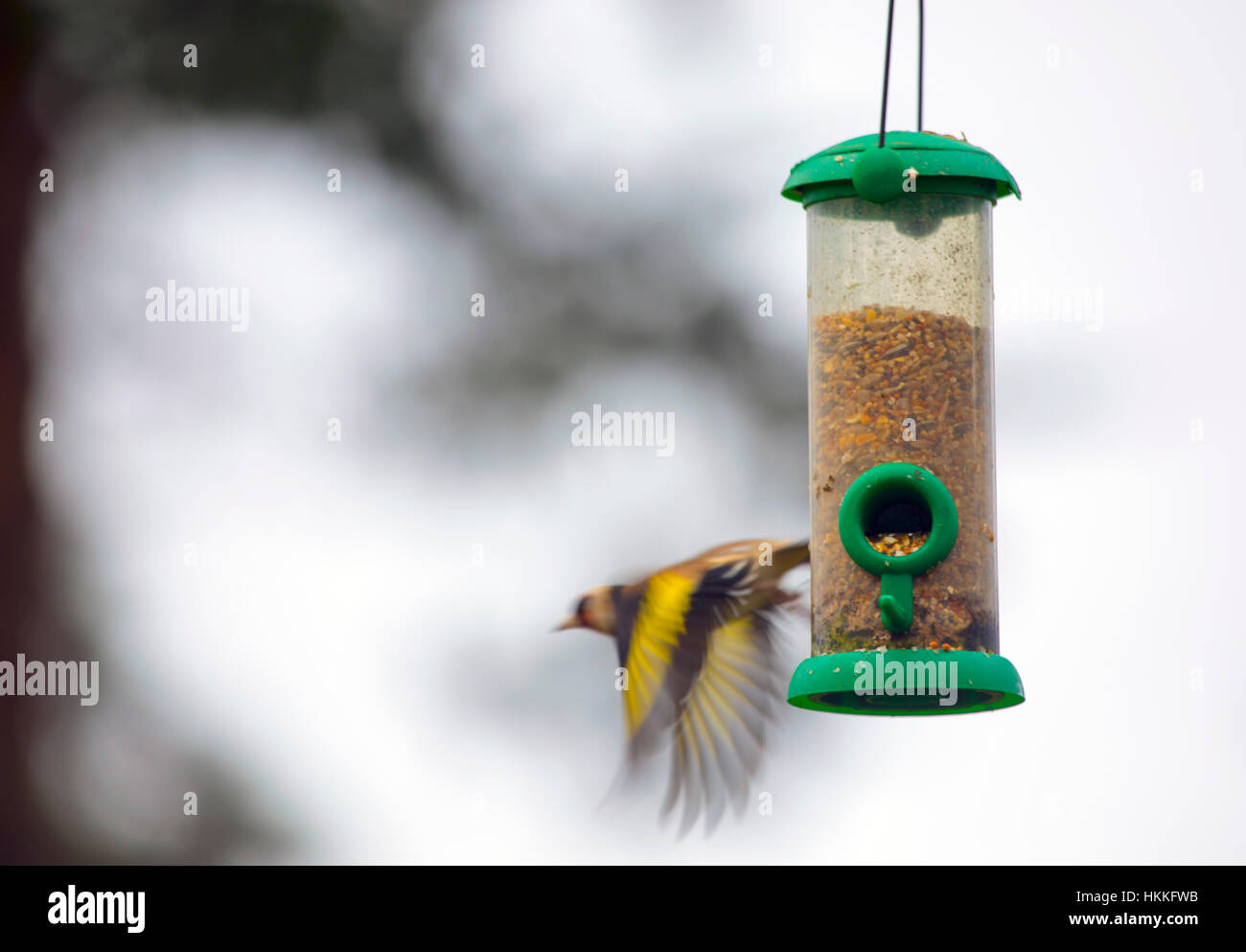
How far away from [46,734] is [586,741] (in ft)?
5.13

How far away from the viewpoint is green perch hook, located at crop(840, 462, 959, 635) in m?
5.27

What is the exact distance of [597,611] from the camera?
8.24 metres

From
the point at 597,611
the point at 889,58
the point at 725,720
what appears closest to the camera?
the point at 889,58

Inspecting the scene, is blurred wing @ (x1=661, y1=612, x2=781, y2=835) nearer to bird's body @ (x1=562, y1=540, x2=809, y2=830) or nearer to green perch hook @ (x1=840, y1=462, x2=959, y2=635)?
bird's body @ (x1=562, y1=540, x2=809, y2=830)

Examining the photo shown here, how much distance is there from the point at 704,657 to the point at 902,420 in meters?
2.60

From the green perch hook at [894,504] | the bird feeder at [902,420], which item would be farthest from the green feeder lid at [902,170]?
the green perch hook at [894,504]

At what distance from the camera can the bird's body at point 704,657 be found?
7.61 meters

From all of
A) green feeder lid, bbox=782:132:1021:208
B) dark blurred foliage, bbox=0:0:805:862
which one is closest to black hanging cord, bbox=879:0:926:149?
green feeder lid, bbox=782:132:1021:208

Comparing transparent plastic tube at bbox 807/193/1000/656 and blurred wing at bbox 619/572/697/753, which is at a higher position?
transparent plastic tube at bbox 807/193/1000/656

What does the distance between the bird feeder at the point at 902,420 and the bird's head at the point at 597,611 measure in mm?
2659

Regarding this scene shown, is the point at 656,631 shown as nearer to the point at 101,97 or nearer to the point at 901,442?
the point at 101,97

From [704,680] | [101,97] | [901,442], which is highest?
[101,97]

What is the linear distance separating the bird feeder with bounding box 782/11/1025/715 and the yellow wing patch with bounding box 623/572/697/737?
7.62ft

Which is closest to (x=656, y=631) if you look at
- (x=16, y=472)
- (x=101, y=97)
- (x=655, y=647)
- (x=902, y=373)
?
(x=655, y=647)
